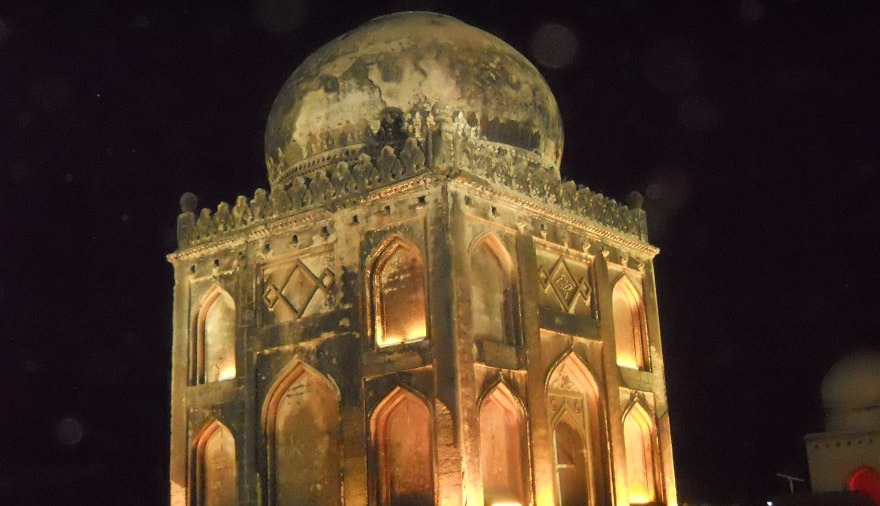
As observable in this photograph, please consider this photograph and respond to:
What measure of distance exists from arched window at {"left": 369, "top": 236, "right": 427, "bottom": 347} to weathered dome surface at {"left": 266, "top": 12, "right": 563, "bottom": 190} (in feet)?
7.19

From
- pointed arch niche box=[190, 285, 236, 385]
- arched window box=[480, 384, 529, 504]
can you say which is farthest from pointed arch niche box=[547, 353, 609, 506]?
pointed arch niche box=[190, 285, 236, 385]

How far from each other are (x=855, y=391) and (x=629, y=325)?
13438 millimetres

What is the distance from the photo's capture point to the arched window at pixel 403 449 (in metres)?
12.2

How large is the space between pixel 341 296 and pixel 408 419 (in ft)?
6.11

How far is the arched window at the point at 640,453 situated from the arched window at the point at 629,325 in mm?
779

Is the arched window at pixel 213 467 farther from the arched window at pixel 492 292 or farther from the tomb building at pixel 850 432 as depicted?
the tomb building at pixel 850 432

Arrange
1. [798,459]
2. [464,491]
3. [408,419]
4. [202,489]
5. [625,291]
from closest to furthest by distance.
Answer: [464,491] → [408,419] → [202,489] → [625,291] → [798,459]

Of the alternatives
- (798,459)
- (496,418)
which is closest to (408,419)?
(496,418)

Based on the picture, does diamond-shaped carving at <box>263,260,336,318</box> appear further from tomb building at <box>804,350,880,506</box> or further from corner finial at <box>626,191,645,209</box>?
tomb building at <box>804,350,880,506</box>

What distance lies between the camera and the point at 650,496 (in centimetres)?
1509

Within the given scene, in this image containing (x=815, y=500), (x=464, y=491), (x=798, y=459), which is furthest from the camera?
(x=798, y=459)

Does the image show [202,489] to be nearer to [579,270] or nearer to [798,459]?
[579,270]

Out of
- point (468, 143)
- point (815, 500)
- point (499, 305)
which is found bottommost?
point (815, 500)

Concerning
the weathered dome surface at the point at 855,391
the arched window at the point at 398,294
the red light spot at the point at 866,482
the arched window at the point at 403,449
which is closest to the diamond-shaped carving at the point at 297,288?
the arched window at the point at 398,294
